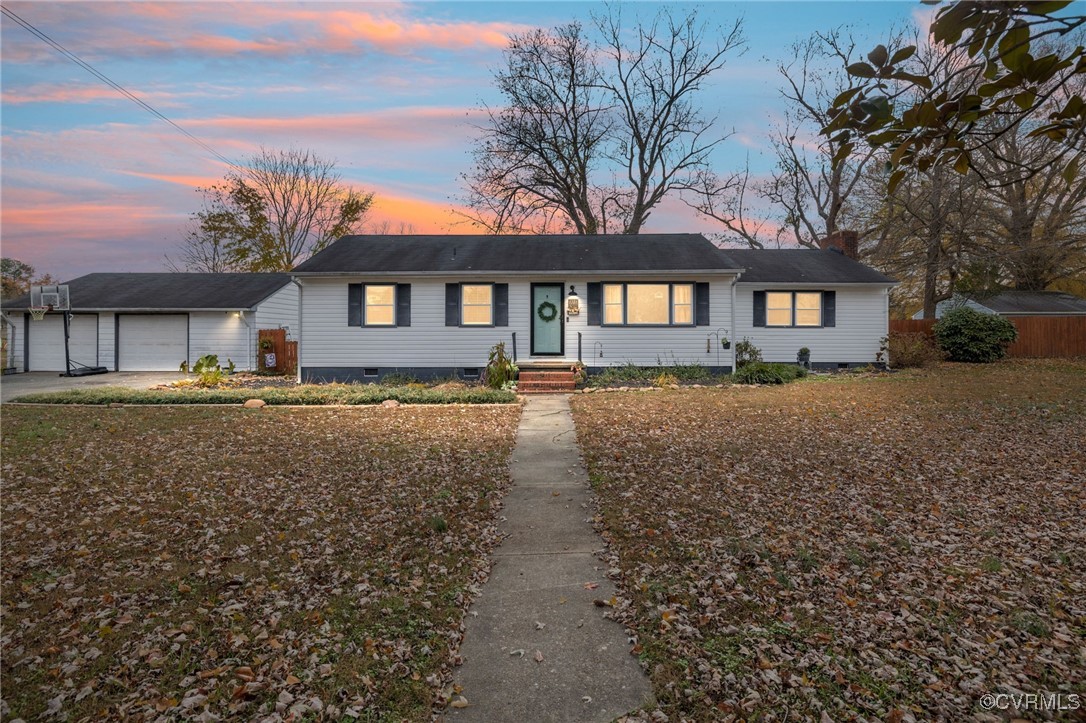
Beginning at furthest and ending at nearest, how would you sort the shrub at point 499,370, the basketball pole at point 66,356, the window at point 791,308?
the basketball pole at point 66,356 < the window at point 791,308 < the shrub at point 499,370

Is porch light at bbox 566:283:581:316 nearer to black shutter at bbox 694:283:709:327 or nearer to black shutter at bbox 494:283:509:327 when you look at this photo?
black shutter at bbox 494:283:509:327

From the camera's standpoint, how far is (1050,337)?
20.2 meters

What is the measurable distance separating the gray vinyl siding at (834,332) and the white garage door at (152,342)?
21203mm

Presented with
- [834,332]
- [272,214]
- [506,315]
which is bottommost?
[834,332]

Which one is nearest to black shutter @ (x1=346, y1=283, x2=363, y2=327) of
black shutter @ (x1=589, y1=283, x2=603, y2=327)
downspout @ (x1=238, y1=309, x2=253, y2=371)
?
black shutter @ (x1=589, y1=283, x2=603, y2=327)

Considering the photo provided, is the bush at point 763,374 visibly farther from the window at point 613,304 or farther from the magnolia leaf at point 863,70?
the magnolia leaf at point 863,70

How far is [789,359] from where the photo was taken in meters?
17.9

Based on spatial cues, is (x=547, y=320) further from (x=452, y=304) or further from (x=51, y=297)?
(x=51, y=297)

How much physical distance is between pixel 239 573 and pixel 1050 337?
88.5 ft

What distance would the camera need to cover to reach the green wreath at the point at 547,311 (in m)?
15.8

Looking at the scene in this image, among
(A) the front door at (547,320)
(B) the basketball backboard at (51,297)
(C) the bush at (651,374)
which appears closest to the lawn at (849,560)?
(C) the bush at (651,374)

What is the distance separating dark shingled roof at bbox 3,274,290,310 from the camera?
2089 centimetres

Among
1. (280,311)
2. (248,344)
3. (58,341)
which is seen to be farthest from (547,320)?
(58,341)

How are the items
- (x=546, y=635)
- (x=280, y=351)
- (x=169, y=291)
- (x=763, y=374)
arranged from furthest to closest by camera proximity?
1. (x=169, y=291)
2. (x=280, y=351)
3. (x=763, y=374)
4. (x=546, y=635)
